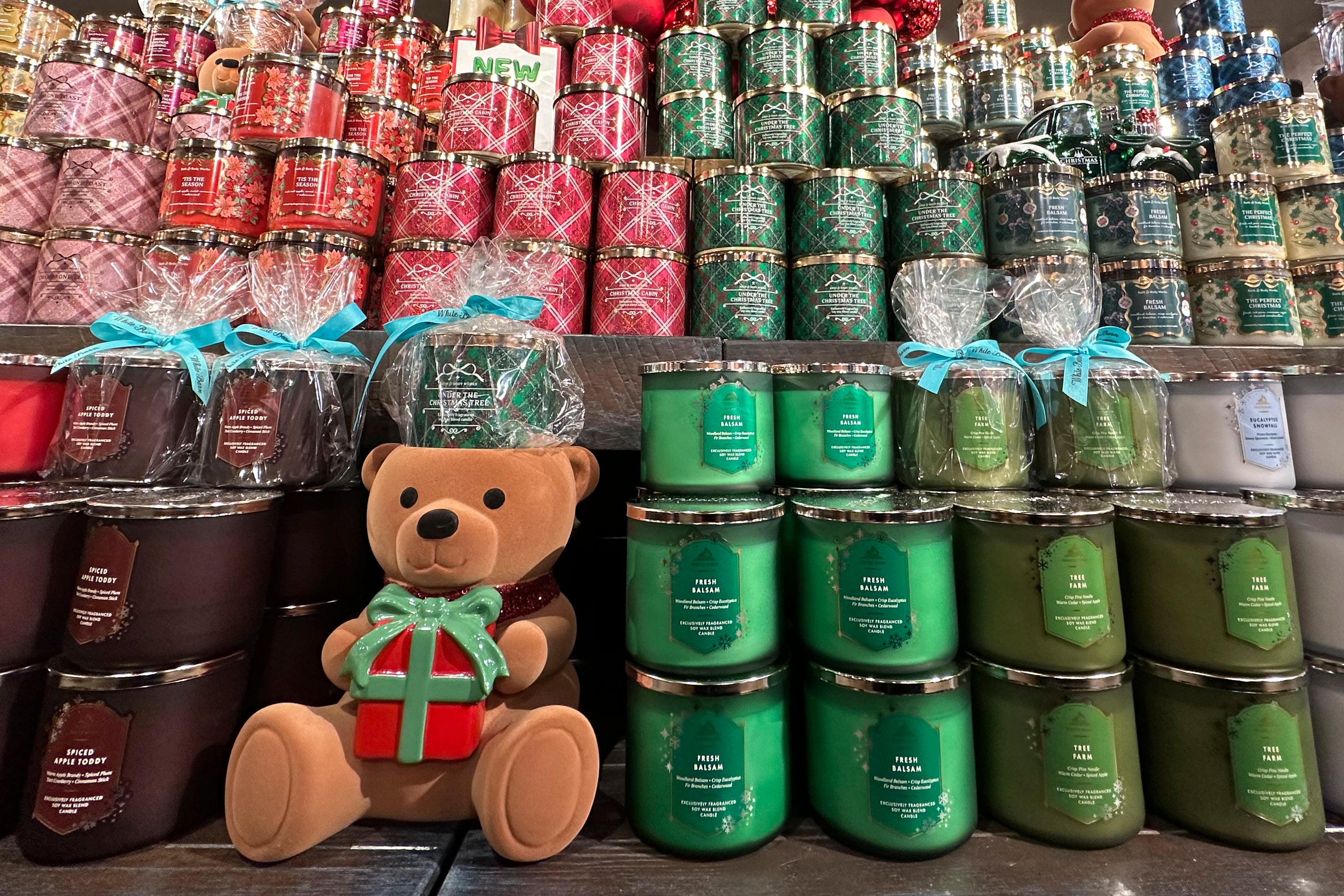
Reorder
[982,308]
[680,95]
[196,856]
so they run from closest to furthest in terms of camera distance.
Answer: [196,856], [982,308], [680,95]

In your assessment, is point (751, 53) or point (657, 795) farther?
point (751, 53)

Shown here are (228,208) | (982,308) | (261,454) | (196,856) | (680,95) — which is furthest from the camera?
(680,95)

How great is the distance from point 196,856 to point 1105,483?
1.30m

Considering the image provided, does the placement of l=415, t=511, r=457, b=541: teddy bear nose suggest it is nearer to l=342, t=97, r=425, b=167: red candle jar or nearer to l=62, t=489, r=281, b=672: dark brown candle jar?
l=62, t=489, r=281, b=672: dark brown candle jar

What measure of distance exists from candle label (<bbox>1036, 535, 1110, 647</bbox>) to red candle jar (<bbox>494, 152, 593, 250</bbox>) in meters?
1.06

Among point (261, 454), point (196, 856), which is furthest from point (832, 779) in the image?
point (261, 454)

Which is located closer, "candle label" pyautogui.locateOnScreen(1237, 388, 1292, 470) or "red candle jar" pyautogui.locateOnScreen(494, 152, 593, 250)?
"candle label" pyautogui.locateOnScreen(1237, 388, 1292, 470)

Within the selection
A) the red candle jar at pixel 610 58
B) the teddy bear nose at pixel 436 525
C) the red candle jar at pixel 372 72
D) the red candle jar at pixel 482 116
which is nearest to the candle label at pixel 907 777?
the teddy bear nose at pixel 436 525

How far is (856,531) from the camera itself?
0.77 meters

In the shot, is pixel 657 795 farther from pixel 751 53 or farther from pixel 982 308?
pixel 751 53

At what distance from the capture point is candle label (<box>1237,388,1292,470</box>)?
967 millimetres

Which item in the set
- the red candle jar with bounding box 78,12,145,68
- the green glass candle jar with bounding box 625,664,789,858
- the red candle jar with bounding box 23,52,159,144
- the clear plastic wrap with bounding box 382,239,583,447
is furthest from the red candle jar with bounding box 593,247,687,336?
the red candle jar with bounding box 78,12,145,68

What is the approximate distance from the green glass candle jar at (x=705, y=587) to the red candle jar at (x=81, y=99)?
1.64m

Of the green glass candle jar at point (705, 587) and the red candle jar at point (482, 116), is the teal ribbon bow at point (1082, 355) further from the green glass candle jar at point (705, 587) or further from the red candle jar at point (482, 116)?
the red candle jar at point (482, 116)
